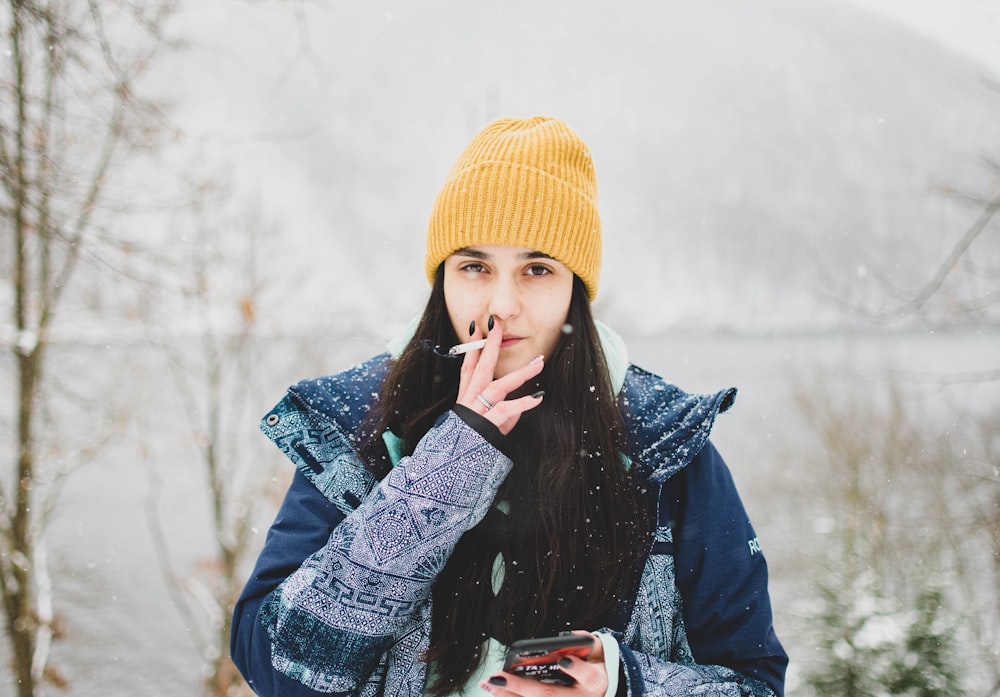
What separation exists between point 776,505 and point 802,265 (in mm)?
27867

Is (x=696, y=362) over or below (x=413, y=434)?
over

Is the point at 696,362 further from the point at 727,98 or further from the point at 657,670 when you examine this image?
the point at 727,98

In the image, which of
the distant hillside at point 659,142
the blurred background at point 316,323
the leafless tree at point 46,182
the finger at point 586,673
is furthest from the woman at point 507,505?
the distant hillside at point 659,142

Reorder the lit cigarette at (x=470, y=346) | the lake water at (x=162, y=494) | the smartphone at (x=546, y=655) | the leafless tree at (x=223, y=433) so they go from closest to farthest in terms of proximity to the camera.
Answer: the smartphone at (x=546, y=655)
the lit cigarette at (x=470, y=346)
the lake water at (x=162, y=494)
the leafless tree at (x=223, y=433)

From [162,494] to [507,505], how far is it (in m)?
19.1

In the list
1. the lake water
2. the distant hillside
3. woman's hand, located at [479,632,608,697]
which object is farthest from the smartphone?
the distant hillside

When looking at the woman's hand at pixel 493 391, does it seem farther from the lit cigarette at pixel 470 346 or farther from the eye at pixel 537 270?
the eye at pixel 537 270

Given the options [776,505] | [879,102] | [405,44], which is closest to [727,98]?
[879,102]

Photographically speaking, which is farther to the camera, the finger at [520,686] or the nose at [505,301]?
the nose at [505,301]

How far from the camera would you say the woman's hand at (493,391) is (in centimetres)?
123

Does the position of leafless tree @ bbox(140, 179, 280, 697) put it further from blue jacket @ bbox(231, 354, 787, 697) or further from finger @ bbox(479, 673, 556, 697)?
finger @ bbox(479, 673, 556, 697)

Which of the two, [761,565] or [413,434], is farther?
[413,434]

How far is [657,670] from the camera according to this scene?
1232mm

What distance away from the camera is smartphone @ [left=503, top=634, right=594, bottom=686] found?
100 cm
